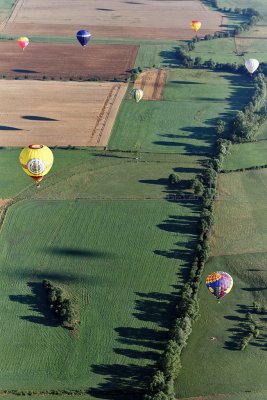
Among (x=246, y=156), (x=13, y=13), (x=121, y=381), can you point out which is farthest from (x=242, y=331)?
(x=13, y=13)

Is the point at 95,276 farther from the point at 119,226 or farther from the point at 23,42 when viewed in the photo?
the point at 23,42

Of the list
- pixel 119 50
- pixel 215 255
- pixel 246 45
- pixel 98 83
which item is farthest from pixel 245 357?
pixel 246 45

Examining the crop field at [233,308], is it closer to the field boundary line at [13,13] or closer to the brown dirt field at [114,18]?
the brown dirt field at [114,18]

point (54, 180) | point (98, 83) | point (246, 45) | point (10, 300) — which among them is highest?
point (246, 45)

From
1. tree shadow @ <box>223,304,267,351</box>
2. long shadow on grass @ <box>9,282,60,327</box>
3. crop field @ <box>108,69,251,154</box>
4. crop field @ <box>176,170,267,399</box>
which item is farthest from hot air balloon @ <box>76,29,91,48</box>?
tree shadow @ <box>223,304,267,351</box>

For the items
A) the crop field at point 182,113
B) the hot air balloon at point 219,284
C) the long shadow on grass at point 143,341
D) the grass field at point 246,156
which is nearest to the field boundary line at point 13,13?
the crop field at point 182,113

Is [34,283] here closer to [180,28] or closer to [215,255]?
[215,255]
